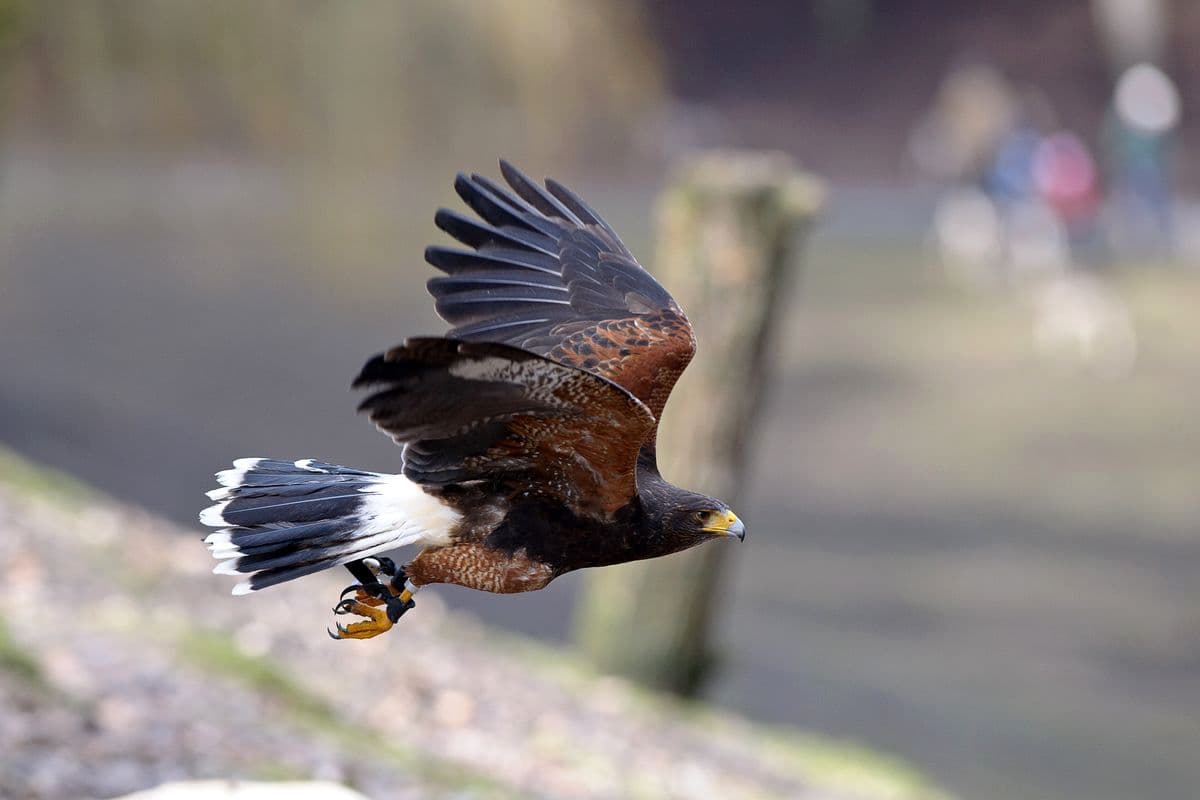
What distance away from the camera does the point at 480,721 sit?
507 cm

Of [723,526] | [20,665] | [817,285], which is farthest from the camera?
[817,285]

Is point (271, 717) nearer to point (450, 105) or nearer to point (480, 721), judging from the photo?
point (480, 721)

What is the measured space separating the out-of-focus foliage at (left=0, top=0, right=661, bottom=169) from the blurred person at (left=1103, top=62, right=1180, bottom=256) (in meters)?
5.48

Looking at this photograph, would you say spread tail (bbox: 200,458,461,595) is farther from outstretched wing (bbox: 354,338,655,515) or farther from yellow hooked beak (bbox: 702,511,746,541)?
yellow hooked beak (bbox: 702,511,746,541)

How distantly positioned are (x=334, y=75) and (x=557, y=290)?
551 inches

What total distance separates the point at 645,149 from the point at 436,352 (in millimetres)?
15648

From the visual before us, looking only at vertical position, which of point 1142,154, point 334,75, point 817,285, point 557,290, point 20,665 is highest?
point 1142,154

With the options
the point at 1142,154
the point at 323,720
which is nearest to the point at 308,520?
the point at 323,720

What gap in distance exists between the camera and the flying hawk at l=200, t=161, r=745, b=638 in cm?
238

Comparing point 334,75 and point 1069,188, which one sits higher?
point 334,75

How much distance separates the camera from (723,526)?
2705mm

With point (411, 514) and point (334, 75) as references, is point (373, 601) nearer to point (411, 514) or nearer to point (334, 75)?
point (411, 514)

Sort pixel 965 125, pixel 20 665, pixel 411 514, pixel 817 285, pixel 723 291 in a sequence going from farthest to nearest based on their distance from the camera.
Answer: pixel 965 125 → pixel 817 285 → pixel 723 291 → pixel 20 665 → pixel 411 514

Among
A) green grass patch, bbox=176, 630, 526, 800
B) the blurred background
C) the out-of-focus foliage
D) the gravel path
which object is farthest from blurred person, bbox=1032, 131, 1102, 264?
green grass patch, bbox=176, 630, 526, 800
